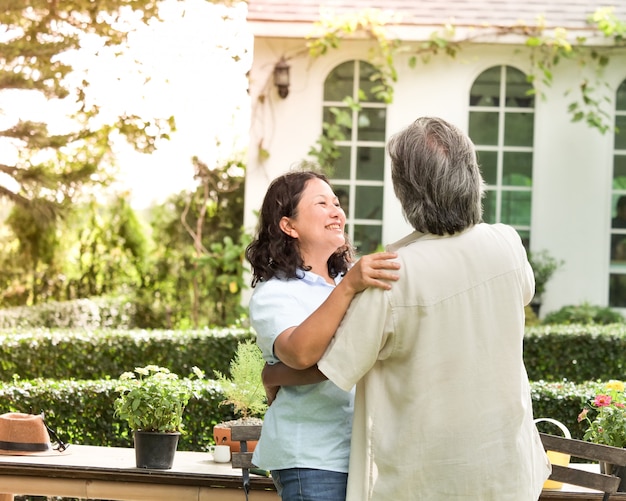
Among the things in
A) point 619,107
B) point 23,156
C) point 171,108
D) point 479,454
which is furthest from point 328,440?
point 23,156

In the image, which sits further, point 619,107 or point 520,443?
point 619,107

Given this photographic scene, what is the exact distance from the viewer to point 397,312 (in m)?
2.31

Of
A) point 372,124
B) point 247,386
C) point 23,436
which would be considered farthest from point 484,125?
point 23,436

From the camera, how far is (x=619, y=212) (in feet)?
37.0

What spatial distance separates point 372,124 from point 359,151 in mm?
330

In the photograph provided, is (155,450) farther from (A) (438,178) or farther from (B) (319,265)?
(A) (438,178)

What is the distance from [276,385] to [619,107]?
955 centimetres

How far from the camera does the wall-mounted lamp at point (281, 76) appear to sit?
1095 centimetres

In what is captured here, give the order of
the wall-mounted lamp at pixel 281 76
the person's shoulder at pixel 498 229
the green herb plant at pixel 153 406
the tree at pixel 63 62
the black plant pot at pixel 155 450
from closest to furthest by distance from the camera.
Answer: the person's shoulder at pixel 498 229
the black plant pot at pixel 155 450
the green herb plant at pixel 153 406
the tree at pixel 63 62
the wall-mounted lamp at pixel 281 76

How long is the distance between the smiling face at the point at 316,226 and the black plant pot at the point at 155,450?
133 centimetres

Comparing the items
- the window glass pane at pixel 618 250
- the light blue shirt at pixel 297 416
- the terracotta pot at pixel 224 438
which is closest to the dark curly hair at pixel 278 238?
the light blue shirt at pixel 297 416

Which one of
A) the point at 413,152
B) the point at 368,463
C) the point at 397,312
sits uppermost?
the point at 413,152

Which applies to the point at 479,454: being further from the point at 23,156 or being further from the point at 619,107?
the point at 23,156

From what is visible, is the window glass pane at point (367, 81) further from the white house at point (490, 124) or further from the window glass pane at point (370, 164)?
the window glass pane at point (370, 164)
